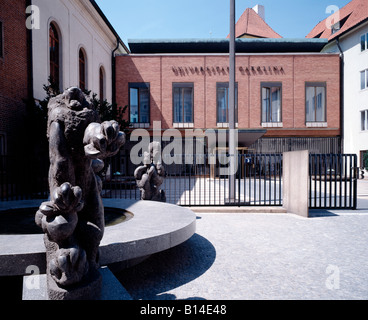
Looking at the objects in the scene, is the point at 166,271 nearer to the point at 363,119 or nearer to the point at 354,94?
the point at 363,119

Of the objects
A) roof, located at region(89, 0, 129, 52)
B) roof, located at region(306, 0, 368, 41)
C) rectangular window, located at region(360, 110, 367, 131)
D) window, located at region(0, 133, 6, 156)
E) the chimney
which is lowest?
window, located at region(0, 133, 6, 156)

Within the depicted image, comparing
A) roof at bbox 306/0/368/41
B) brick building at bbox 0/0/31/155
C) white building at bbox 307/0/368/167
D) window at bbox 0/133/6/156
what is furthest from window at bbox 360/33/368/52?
window at bbox 0/133/6/156

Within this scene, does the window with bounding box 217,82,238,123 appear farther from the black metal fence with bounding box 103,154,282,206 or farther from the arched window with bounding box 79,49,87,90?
the arched window with bounding box 79,49,87,90

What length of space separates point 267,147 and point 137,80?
13094 millimetres

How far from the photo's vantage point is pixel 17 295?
8.06 ft

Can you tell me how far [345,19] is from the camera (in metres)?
26.0

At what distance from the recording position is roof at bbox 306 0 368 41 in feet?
77.5

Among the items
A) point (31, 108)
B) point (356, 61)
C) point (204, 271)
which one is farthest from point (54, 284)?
point (356, 61)

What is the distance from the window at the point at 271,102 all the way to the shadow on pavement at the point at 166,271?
20.2 meters

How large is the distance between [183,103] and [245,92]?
5.60 m

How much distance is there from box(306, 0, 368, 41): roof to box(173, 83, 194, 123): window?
14812 mm

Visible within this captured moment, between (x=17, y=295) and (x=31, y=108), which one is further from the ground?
(x=31, y=108)

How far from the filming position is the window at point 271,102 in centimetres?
2288

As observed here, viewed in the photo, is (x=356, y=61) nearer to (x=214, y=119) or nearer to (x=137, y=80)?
(x=214, y=119)
